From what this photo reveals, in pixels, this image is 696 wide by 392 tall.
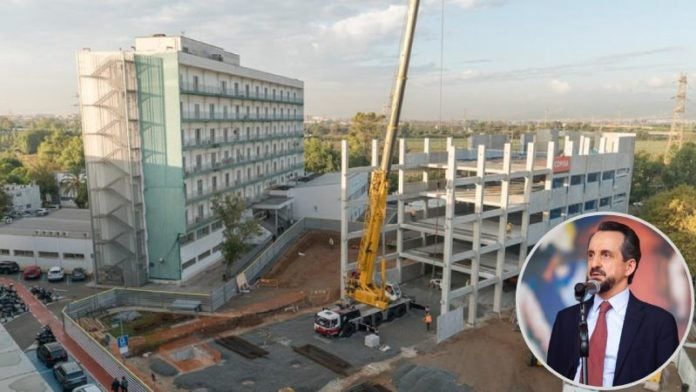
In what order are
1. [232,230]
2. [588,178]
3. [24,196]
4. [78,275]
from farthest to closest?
1. [24,196]
2. [78,275]
3. [232,230]
4. [588,178]

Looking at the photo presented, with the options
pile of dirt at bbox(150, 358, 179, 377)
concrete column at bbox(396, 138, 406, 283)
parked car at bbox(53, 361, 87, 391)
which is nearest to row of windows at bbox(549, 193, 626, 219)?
concrete column at bbox(396, 138, 406, 283)

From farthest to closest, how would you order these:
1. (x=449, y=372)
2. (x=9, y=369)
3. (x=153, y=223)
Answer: (x=153, y=223) → (x=449, y=372) → (x=9, y=369)

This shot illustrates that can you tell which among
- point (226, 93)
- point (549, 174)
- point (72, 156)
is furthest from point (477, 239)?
point (72, 156)

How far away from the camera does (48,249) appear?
4300 centimetres

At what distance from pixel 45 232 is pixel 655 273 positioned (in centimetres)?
4711

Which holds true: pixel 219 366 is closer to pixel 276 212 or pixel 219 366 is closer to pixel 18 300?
pixel 18 300

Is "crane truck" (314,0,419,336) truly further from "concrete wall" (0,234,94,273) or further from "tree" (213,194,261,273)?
"concrete wall" (0,234,94,273)

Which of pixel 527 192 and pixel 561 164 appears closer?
pixel 527 192

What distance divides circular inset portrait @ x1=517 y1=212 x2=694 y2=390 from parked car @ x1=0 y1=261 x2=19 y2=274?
47086mm

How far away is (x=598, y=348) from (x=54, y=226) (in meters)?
49.0

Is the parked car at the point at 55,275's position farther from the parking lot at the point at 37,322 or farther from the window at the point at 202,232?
the window at the point at 202,232

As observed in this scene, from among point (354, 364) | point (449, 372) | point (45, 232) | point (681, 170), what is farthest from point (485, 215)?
point (681, 170)

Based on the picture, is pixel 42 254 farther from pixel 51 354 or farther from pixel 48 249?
pixel 51 354

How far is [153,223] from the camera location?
128 feet
